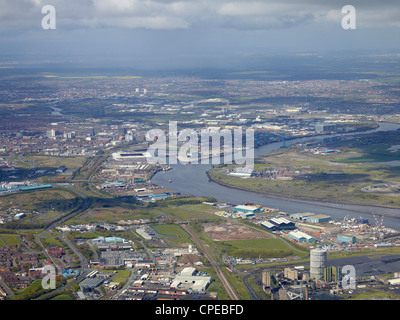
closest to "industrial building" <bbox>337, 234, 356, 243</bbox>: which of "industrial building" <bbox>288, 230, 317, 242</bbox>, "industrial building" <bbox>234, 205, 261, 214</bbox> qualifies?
"industrial building" <bbox>288, 230, 317, 242</bbox>

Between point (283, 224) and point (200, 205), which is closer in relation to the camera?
point (283, 224)

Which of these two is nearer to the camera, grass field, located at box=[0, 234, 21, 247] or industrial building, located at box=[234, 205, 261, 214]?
grass field, located at box=[0, 234, 21, 247]

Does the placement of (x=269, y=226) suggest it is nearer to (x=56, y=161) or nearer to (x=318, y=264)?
(x=318, y=264)

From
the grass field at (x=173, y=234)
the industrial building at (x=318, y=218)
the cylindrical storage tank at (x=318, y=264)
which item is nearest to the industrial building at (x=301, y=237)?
the industrial building at (x=318, y=218)

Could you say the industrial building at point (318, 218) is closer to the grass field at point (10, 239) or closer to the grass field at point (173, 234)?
the grass field at point (173, 234)

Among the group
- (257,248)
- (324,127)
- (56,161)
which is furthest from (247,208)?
(324,127)

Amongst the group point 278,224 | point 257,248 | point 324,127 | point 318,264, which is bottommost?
point 257,248

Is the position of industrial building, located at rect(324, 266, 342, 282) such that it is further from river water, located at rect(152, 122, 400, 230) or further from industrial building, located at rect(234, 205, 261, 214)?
industrial building, located at rect(234, 205, 261, 214)

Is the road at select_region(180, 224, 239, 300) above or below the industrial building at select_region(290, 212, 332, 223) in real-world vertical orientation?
below

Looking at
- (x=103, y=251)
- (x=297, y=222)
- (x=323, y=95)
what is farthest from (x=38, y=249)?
(x=323, y=95)
